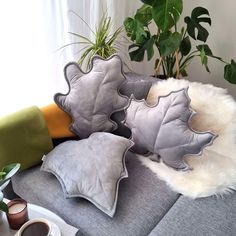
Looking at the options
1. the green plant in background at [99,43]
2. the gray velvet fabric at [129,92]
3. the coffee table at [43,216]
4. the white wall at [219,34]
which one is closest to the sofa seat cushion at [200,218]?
the coffee table at [43,216]

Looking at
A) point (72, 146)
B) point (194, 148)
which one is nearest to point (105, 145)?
point (72, 146)

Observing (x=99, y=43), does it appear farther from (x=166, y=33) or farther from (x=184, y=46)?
(x=184, y=46)

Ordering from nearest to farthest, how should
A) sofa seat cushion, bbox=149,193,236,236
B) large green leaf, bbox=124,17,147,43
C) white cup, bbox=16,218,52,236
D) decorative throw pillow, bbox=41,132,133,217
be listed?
white cup, bbox=16,218,52,236
sofa seat cushion, bbox=149,193,236,236
decorative throw pillow, bbox=41,132,133,217
large green leaf, bbox=124,17,147,43

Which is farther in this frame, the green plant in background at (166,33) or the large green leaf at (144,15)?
the large green leaf at (144,15)

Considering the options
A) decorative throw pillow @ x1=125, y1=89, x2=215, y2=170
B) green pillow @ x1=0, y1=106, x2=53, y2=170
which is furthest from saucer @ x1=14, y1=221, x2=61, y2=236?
decorative throw pillow @ x1=125, y1=89, x2=215, y2=170

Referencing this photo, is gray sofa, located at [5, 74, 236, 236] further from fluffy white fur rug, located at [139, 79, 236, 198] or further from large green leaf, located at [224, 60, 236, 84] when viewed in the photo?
large green leaf, located at [224, 60, 236, 84]

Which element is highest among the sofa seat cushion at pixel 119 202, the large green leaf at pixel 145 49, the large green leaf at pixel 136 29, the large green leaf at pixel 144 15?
the large green leaf at pixel 144 15

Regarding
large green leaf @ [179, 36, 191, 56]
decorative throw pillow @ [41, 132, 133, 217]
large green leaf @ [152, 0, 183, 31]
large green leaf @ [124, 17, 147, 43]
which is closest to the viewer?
decorative throw pillow @ [41, 132, 133, 217]

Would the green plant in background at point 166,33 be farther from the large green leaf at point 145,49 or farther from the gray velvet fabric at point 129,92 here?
the gray velvet fabric at point 129,92

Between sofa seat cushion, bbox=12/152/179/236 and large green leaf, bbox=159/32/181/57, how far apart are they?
2.44 ft

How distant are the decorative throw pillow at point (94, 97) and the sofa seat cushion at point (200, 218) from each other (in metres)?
0.59

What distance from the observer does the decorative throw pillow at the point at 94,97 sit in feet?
4.87

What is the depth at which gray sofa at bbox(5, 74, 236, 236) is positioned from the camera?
3.52 ft

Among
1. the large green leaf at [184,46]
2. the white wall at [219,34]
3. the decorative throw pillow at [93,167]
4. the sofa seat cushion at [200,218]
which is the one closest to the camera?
the sofa seat cushion at [200,218]
